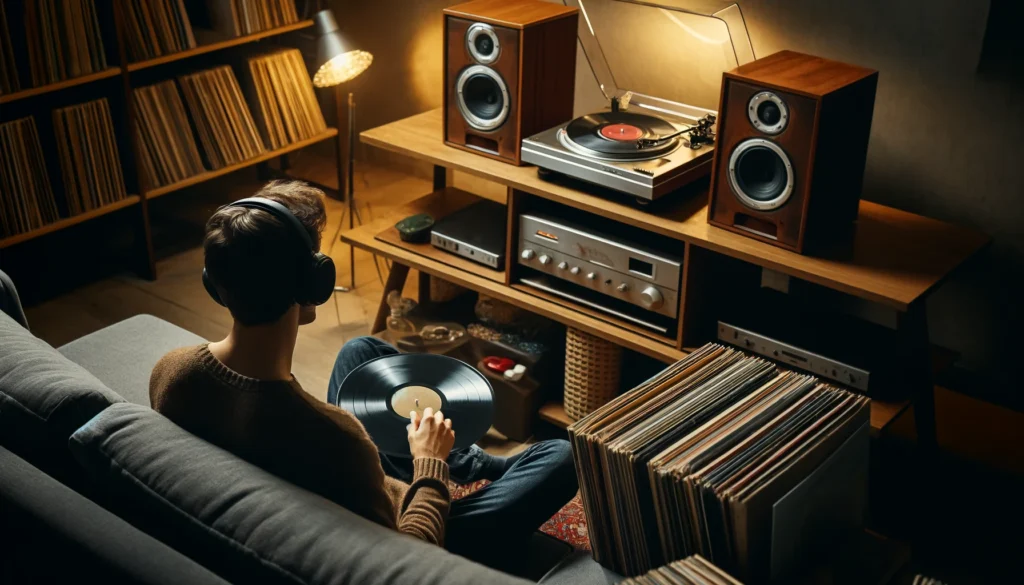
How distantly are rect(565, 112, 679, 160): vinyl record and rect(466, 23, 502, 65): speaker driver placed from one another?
256mm

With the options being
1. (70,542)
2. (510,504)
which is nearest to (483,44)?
(510,504)

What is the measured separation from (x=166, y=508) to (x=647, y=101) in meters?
1.88

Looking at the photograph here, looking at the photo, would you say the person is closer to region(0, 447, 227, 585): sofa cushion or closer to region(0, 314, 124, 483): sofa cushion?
region(0, 314, 124, 483): sofa cushion

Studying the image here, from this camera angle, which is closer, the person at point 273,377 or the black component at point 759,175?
the person at point 273,377

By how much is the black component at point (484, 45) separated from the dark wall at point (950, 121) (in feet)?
2.38

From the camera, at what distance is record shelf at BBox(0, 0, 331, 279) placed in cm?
317

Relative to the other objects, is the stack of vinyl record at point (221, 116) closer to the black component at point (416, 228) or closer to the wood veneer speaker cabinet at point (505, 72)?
the black component at point (416, 228)

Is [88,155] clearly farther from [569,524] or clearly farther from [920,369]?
[920,369]

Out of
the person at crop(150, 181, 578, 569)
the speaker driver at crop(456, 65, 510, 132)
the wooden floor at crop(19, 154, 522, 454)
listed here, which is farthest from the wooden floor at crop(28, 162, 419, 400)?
the person at crop(150, 181, 578, 569)

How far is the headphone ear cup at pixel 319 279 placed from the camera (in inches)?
58.8

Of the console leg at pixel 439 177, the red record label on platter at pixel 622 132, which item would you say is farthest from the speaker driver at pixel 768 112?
the console leg at pixel 439 177

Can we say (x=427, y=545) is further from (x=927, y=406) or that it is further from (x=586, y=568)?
(x=927, y=406)

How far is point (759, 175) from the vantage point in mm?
2326

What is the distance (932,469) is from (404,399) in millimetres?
1266
